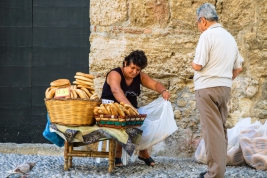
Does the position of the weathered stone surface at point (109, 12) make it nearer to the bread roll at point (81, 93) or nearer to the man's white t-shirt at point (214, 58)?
the bread roll at point (81, 93)

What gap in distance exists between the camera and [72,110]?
4.93 metres

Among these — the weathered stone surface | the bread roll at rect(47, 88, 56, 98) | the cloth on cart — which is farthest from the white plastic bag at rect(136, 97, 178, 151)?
the weathered stone surface

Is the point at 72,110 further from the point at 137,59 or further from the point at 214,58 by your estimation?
the point at 214,58

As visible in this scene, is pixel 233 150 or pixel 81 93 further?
pixel 233 150

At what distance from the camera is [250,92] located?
242 inches

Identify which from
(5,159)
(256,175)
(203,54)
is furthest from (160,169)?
(5,159)

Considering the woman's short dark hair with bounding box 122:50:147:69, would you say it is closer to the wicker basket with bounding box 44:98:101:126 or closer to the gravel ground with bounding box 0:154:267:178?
the wicker basket with bounding box 44:98:101:126

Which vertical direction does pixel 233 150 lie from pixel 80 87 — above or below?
below

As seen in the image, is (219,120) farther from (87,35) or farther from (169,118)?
(87,35)

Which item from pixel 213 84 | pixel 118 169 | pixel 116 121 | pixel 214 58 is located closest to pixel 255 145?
pixel 213 84

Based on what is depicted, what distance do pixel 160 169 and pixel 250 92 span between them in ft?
5.36

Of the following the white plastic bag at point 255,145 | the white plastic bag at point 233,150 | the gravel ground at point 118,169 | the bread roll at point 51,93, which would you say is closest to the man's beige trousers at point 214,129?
the gravel ground at point 118,169

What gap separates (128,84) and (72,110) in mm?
852

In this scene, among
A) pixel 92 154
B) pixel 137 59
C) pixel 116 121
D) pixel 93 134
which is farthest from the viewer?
pixel 137 59
